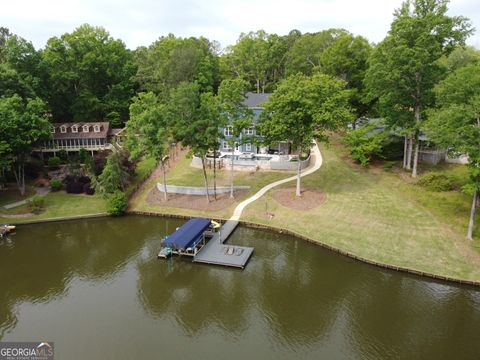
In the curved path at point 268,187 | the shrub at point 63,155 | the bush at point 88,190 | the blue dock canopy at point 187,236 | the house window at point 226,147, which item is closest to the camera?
the blue dock canopy at point 187,236

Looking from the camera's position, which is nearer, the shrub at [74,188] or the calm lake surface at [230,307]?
the calm lake surface at [230,307]

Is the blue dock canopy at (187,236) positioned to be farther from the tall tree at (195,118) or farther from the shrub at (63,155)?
the shrub at (63,155)

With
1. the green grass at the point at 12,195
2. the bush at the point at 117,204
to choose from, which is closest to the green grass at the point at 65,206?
the bush at the point at 117,204

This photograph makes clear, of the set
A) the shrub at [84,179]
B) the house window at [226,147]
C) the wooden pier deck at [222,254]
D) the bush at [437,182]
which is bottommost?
the wooden pier deck at [222,254]

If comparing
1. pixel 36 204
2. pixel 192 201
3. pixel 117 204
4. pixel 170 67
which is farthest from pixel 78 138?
pixel 192 201

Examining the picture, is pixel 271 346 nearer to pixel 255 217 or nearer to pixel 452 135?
pixel 255 217

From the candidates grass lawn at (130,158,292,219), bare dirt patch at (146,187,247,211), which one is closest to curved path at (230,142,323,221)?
grass lawn at (130,158,292,219)

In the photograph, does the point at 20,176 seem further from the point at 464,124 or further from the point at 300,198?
the point at 464,124
